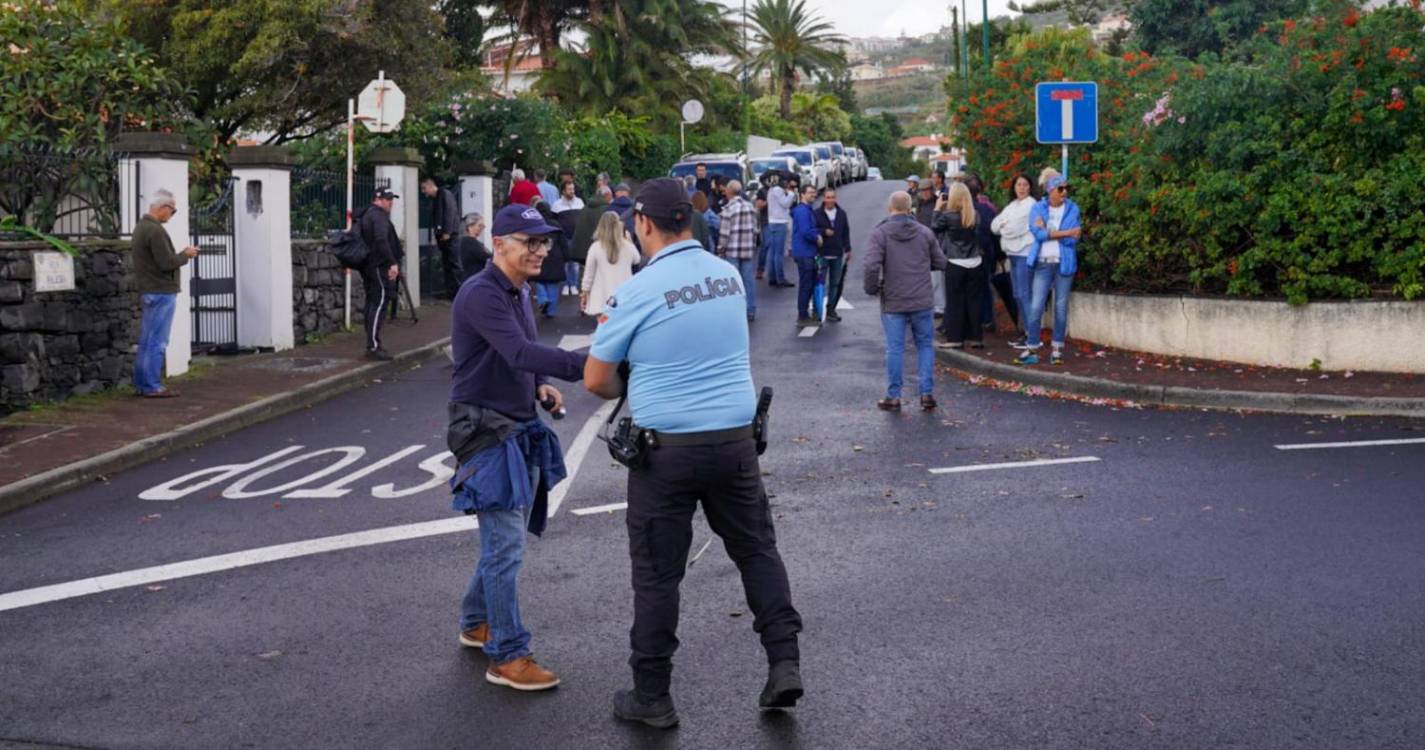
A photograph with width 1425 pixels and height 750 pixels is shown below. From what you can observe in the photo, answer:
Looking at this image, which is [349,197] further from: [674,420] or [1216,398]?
[674,420]

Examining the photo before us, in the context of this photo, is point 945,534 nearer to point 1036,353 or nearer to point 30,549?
point 30,549

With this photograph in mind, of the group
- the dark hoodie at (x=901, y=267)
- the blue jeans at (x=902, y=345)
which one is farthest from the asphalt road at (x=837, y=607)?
the dark hoodie at (x=901, y=267)

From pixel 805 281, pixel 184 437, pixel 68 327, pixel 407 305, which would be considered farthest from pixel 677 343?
pixel 407 305

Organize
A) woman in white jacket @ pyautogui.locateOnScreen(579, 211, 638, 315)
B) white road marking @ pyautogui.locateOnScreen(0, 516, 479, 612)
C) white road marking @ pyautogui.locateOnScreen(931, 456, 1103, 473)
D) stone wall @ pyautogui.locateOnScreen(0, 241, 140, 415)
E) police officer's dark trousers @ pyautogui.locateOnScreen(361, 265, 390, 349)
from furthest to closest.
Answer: police officer's dark trousers @ pyautogui.locateOnScreen(361, 265, 390, 349), woman in white jacket @ pyautogui.locateOnScreen(579, 211, 638, 315), stone wall @ pyautogui.locateOnScreen(0, 241, 140, 415), white road marking @ pyautogui.locateOnScreen(931, 456, 1103, 473), white road marking @ pyautogui.locateOnScreen(0, 516, 479, 612)

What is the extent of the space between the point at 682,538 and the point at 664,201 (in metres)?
1.15

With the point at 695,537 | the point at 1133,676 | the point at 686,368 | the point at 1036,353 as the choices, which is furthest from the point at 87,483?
the point at 1036,353

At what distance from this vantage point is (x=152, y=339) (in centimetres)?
1366

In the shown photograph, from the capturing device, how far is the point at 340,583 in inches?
294

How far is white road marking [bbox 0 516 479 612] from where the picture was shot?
7.35m

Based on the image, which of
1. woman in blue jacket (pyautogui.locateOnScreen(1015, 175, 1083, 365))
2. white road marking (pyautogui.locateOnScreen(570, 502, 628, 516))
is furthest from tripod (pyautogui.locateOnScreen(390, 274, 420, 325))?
white road marking (pyautogui.locateOnScreen(570, 502, 628, 516))

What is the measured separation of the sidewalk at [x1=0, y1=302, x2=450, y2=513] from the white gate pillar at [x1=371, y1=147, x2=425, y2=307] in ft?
14.6

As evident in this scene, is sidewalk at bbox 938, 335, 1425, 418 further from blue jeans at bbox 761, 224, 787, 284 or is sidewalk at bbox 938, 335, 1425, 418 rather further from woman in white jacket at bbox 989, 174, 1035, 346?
blue jeans at bbox 761, 224, 787, 284

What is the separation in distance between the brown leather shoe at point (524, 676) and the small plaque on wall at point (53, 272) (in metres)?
8.85

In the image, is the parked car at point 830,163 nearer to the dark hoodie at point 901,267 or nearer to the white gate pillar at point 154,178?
the white gate pillar at point 154,178
